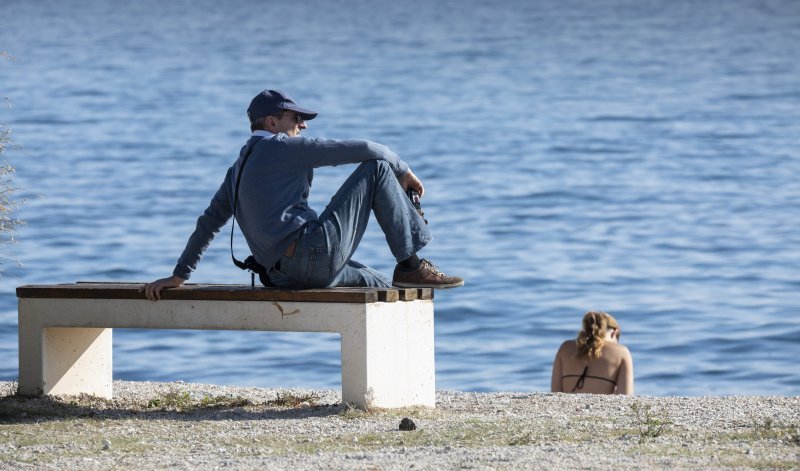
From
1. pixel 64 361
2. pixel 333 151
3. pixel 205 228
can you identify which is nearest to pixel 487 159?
pixel 64 361

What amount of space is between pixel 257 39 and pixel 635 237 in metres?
32.0

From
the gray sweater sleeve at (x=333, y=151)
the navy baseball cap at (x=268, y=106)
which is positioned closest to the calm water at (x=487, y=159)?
the navy baseball cap at (x=268, y=106)

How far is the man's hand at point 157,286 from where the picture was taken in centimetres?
662

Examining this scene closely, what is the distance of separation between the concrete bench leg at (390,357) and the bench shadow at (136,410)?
18cm

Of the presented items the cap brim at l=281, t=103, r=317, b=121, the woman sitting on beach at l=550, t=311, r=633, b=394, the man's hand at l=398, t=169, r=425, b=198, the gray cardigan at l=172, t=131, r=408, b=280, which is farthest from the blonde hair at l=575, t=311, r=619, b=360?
the cap brim at l=281, t=103, r=317, b=121

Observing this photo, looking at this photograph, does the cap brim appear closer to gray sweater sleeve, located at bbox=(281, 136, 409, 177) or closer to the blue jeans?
gray sweater sleeve, located at bbox=(281, 136, 409, 177)

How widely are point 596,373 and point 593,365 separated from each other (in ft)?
0.18

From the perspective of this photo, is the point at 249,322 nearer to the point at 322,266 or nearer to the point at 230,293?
the point at 230,293

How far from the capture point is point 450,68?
46.2 meters

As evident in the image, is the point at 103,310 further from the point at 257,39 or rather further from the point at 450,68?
the point at 257,39

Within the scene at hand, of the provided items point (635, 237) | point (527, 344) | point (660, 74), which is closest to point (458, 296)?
point (527, 344)

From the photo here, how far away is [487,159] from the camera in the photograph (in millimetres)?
31547

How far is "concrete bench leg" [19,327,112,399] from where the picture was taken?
6.99 m

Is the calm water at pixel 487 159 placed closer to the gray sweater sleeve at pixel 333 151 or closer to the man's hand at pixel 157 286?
the man's hand at pixel 157 286
